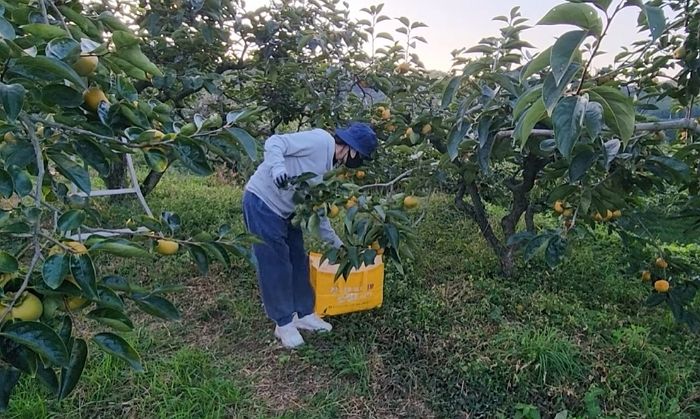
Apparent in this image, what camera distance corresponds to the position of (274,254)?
8.16ft

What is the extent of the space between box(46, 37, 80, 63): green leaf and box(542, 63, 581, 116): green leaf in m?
0.68

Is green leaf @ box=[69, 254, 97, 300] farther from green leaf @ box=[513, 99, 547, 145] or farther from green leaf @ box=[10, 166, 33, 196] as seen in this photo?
green leaf @ box=[513, 99, 547, 145]

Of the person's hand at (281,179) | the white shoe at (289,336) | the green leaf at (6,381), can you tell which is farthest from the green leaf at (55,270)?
the white shoe at (289,336)

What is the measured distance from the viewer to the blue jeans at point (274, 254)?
2467mm

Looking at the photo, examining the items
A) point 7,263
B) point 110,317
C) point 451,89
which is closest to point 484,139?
point 451,89

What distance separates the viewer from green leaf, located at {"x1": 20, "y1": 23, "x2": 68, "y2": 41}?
2.62 ft

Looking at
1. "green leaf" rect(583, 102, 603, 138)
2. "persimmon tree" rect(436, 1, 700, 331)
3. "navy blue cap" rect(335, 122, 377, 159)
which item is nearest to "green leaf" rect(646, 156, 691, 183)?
"persimmon tree" rect(436, 1, 700, 331)

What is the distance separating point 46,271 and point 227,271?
2672 millimetres

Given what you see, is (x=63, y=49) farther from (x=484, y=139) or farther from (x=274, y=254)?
(x=274, y=254)

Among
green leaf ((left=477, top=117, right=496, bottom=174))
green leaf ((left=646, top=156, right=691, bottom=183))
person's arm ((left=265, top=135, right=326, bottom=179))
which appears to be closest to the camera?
green leaf ((left=477, top=117, right=496, bottom=174))

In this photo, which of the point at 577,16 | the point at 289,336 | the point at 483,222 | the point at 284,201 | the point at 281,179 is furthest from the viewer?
the point at 483,222

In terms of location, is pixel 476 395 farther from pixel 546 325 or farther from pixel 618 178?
pixel 618 178

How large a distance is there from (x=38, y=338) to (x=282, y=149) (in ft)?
5.58

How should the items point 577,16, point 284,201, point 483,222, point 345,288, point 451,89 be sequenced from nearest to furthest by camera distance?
point 577,16
point 451,89
point 284,201
point 345,288
point 483,222
